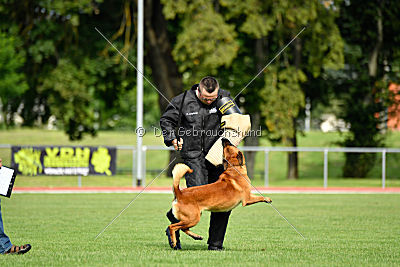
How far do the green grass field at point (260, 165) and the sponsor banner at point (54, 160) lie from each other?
70cm

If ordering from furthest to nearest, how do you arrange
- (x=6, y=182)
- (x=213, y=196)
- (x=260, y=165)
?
1. (x=260, y=165)
2. (x=213, y=196)
3. (x=6, y=182)

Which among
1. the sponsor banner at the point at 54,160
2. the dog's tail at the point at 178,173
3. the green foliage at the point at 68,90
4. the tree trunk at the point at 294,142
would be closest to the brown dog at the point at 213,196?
the dog's tail at the point at 178,173

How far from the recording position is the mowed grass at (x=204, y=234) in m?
7.09

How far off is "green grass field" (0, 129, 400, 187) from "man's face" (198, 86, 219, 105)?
614 inches

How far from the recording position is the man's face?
7.66 m

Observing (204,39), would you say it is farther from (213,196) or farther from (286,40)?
(213,196)

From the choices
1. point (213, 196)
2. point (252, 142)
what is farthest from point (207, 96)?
point (252, 142)

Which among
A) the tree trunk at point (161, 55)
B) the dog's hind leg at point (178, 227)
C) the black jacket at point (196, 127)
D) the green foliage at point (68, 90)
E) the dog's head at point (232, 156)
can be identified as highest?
the tree trunk at point (161, 55)

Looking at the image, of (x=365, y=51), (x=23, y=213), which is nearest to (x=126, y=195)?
(x=23, y=213)

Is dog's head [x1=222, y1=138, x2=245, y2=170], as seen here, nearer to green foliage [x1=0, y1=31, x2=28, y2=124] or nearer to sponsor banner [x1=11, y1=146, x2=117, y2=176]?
sponsor banner [x1=11, y1=146, x2=117, y2=176]

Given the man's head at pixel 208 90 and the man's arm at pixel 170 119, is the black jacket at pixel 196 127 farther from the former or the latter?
the man's head at pixel 208 90

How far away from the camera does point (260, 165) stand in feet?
128

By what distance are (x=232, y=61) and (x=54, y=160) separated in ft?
30.2

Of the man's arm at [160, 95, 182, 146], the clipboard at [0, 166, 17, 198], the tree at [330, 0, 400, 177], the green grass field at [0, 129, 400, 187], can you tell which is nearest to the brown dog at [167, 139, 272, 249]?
the man's arm at [160, 95, 182, 146]
